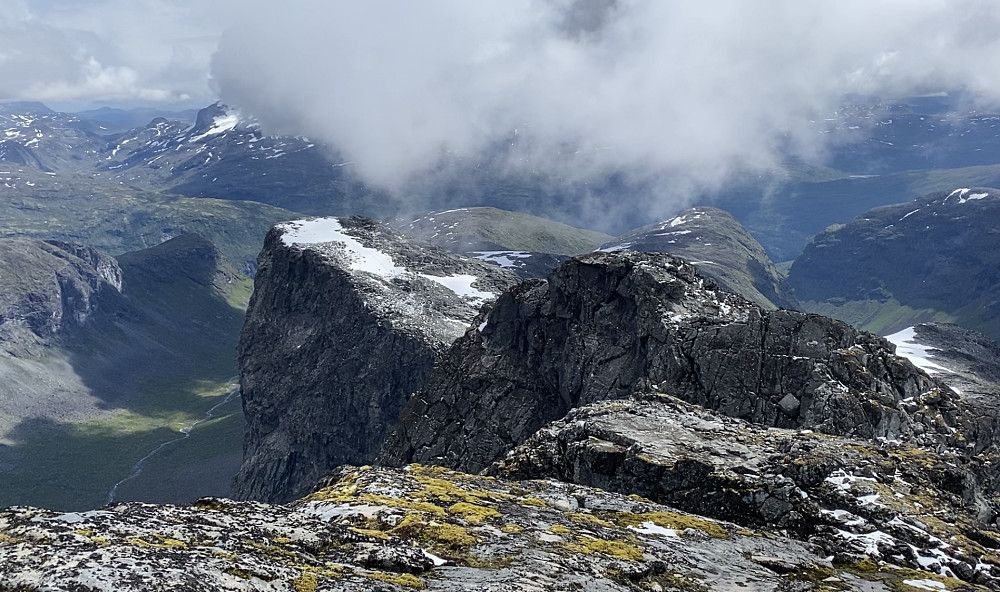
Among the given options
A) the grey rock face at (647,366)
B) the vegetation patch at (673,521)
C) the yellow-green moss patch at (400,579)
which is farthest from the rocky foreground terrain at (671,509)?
the grey rock face at (647,366)

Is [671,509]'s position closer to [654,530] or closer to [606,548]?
[654,530]

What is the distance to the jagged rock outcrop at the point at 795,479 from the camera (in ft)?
144

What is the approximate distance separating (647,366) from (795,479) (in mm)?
59394

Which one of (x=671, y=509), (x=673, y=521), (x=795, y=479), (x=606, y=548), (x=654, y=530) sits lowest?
(x=606, y=548)

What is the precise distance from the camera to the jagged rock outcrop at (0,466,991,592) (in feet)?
91.5

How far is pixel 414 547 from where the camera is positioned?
114 feet

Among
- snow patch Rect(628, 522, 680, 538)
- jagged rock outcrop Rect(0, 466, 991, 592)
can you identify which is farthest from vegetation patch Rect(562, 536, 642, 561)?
snow patch Rect(628, 522, 680, 538)

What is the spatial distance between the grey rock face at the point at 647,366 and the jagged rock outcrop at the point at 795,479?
62.1 ft

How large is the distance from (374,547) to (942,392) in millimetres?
82151

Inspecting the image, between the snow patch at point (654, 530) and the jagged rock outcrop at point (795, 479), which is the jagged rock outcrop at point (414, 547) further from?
the jagged rock outcrop at point (795, 479)

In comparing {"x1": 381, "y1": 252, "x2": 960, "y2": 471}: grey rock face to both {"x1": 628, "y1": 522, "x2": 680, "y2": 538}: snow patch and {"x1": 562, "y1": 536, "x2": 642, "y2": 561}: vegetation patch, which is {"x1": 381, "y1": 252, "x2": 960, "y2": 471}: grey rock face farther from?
{"x1": 562, "y1": 536, "x2": 642, "y2": 561}: vegetation patch

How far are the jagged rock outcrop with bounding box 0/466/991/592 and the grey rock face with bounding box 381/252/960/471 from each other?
42.2 meters

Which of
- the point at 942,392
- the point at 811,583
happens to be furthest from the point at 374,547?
the point at 942,392

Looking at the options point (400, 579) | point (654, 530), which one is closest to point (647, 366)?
point (654, 530)
